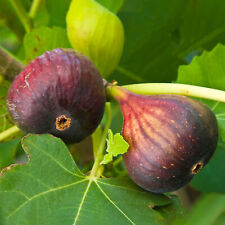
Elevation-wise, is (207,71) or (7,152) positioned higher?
(207,71)

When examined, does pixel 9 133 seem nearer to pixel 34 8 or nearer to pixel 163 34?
pixel 34 8

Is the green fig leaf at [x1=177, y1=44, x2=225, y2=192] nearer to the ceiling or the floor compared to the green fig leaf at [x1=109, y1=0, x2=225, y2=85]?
nearer to the ceiling

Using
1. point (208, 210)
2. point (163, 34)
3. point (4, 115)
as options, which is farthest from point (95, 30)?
point (208, 210)

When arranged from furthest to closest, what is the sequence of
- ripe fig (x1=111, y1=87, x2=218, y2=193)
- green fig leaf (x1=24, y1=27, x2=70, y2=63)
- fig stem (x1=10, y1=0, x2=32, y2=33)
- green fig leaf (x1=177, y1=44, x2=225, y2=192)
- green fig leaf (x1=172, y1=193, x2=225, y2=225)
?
1. green fig leaf (x1=172, y1=193, x2=225, y2=225)
2. fig stem (x1=10, y1=0, x2=32, y2=33)
3. green fig leaf (x1=24, y1=27, x2=70, y2=63)
4. green fig leaf (x1=177, y1=44, x2=225, y2=192)
5. ripe fig (x1=111, y1=87, x2=218, y2=193)

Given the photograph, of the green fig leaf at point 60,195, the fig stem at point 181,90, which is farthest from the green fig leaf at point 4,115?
the fig stem at point 181,90

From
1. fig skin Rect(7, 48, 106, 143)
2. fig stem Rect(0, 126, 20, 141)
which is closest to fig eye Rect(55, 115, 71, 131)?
fig skin Rect(7, 48, 106, 143)

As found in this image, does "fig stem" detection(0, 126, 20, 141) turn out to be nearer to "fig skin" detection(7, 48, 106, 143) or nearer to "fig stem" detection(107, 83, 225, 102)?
"fig skin" detection(7, 48, 106, 143)

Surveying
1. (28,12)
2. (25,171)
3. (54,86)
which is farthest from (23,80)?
(28,12)

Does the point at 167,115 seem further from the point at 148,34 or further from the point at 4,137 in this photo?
the point at 148,34
